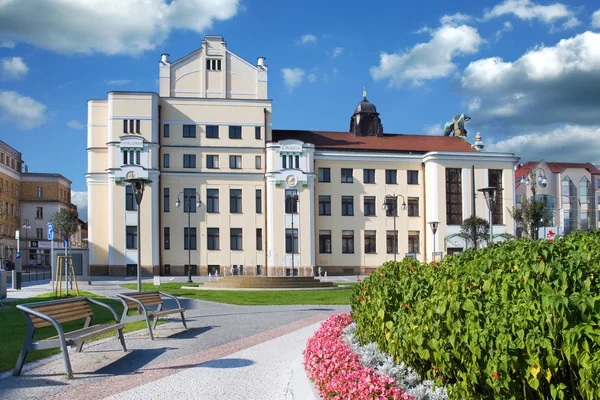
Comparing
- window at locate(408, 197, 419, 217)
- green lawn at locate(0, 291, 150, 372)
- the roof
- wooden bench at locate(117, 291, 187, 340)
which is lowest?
green lawn at locate(0, 291, 150, 372)

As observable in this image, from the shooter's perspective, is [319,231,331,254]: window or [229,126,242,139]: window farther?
[319,231,331,254]: window

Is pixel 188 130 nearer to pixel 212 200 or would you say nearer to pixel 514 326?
pixel 212 200

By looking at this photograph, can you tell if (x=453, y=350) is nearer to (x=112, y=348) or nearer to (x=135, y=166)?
(x=112, y=348)

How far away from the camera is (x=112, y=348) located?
450 inches

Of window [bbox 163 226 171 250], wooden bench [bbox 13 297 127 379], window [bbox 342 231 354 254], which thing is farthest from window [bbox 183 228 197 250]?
wooden bench [bbox 13 297 127 379]

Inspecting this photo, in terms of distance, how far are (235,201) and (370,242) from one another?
40.9 ft

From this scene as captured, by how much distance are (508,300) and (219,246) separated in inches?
1865

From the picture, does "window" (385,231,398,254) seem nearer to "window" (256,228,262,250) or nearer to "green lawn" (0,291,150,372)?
"window" (256,228,262,250)

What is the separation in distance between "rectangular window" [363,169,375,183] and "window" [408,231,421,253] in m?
5.85

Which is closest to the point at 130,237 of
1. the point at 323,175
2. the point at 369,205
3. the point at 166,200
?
the point at 166,200

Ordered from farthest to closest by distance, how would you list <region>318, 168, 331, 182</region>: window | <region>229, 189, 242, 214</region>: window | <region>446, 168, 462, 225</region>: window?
<region>446, 168, 462, 225</region>: window < <region>318, 168, 331, 182</region>: window < <region>229, 189, 242, 214</region>: window

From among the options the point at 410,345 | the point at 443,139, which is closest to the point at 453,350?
the point at 410,345

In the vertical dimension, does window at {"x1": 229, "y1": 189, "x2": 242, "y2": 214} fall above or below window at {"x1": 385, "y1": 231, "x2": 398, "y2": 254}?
above

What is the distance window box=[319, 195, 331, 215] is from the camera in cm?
5419
